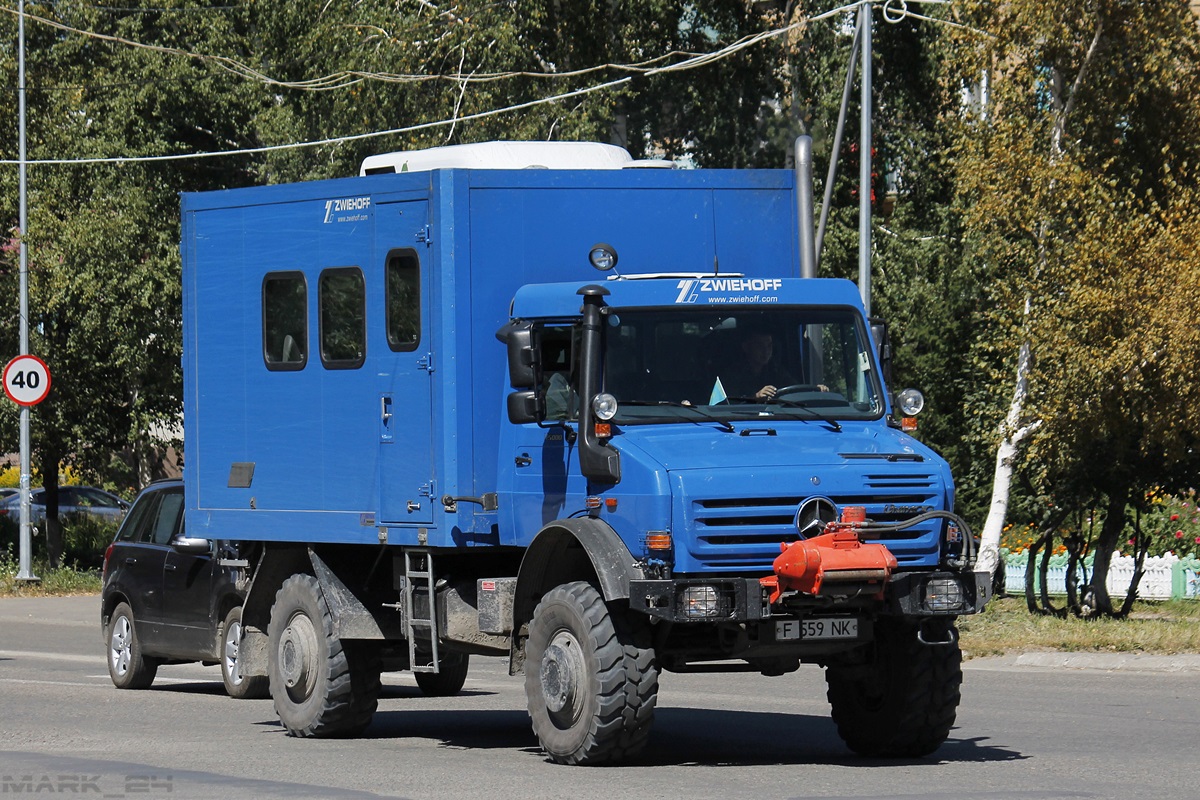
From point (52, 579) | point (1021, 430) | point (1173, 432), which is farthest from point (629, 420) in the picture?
point (52, 579)

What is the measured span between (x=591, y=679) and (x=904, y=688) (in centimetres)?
192

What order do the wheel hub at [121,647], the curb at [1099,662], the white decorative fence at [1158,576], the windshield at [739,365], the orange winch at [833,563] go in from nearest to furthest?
the orange winch at [833,563] < the windshield at [739,365] < the wheel hub at [121,647] < the curb at [1099,662] < the white decorative fence at [1158,576]

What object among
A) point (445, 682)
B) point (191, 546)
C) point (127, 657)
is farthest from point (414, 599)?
point (127, 657)

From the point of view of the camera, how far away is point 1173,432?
20.6 m

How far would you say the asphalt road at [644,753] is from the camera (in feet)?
33.4

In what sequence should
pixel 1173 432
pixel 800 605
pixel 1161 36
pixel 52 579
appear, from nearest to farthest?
pixel 800 605 < pixel 1173 432 < pixel 1161 36 < pixel 52 579

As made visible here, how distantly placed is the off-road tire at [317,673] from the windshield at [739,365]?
3.04m

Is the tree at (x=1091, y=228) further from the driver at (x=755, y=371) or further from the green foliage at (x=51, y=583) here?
the green foliage at (x=51, y=583)

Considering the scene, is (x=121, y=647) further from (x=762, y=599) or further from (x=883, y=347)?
(x=762, y=599)

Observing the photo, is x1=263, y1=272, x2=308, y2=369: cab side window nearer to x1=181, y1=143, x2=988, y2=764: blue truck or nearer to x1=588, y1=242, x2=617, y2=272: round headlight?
x1=181, y1=143, x2=988, y2=764: blue truck

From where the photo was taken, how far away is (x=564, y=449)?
11367 mm

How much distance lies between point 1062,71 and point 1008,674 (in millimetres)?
7979

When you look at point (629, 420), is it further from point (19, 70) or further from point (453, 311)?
point (19, 70)

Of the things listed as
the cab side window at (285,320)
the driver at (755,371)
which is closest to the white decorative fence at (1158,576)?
the cab side window at (285,320)
